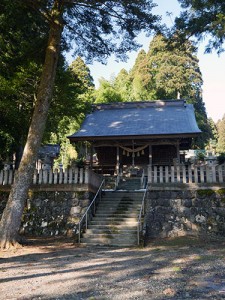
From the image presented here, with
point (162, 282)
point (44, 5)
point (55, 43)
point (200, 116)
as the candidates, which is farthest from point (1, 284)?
point (200, 116)

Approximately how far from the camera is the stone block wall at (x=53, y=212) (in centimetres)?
1124

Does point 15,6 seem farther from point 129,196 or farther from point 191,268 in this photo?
point 191,268

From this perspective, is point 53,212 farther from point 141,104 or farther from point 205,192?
point 141,104

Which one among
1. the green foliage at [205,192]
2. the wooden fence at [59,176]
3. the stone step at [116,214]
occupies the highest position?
the wooden fence at [59,176]

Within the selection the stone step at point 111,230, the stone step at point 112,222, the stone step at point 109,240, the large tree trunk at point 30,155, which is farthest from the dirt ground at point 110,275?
the stone step at point 112,222

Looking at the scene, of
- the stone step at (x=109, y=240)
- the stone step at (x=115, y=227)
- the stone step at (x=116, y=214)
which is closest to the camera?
the stone step at (x=109, y=240)

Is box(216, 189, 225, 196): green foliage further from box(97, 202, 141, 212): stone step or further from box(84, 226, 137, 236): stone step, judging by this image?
Result: box(84, 226, 137, 236): stone step

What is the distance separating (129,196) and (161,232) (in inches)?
94.6

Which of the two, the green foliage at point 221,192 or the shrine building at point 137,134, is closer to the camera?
the green foliage at point 221,192

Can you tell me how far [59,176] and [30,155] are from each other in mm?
3213

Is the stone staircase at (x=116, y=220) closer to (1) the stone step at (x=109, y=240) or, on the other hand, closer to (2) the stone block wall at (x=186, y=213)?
(1) the stone step at (x=109, y=240)

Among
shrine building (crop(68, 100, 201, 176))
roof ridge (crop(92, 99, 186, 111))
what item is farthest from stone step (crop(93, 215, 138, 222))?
roof ridge (crop(92, 99, 186, 111))

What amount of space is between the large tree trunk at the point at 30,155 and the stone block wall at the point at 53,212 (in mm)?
2761

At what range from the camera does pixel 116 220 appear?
35.0ft
